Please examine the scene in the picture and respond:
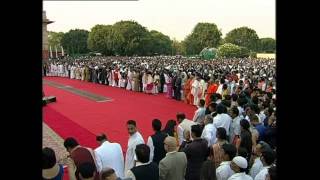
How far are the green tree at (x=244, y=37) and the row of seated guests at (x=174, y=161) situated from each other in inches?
3465

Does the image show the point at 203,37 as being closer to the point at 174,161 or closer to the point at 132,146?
the point at 132,146

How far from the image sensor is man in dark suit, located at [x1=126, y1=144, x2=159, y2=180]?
4605 millimetres

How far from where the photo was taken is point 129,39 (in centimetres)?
7788

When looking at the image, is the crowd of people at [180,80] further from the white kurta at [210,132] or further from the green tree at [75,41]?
the green tree at [75,41]

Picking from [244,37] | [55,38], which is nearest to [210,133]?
[244,37]

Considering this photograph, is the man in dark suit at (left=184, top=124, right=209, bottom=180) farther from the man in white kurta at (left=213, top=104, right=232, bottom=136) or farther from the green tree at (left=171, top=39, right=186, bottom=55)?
the green tree at (left=171, top=39, right=186, bottom=55)

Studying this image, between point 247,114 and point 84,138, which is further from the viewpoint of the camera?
point 84,138

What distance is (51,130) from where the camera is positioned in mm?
12891

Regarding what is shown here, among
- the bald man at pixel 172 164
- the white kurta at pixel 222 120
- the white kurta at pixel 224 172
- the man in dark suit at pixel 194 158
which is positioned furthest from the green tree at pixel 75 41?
the white kurta at pixel 224 172

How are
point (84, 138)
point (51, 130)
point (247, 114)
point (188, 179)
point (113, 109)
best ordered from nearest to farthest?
point (188, 179)
point (247, 114)
point (84, 138)
point (51, 130)
point (113, 109)
